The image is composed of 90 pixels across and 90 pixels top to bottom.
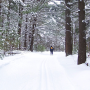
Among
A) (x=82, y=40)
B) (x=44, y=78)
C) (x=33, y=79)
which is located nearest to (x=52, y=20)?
(x=82, y=40)

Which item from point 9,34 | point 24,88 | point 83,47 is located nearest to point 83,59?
point 83,47

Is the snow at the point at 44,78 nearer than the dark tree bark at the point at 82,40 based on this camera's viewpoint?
Yes

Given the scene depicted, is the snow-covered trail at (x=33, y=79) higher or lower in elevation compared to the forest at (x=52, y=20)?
lower

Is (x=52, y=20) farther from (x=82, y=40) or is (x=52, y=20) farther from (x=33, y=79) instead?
(x=33, y=79)

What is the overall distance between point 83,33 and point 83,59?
196 centimetres

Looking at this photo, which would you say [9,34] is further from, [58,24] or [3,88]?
[3,88]

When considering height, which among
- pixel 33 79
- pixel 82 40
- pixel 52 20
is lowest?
pixel 33 79

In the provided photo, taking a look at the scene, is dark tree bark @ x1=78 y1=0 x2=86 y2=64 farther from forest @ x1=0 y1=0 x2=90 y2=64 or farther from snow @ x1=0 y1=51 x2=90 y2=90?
snow @ x1=0 y1=51 x2=90 y2=90

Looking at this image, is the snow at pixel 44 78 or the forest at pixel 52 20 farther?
the forest at pixel 52 20

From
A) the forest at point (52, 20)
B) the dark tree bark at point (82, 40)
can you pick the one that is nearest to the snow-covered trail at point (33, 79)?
the dark tree bark at point (82, 40)

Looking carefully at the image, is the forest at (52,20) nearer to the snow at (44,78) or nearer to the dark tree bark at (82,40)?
Result: the dark tree bark at (82,40)

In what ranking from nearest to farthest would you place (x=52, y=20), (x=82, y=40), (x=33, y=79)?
(x=33, y=79) → (x=82, y=40) → (x=52, y=20)

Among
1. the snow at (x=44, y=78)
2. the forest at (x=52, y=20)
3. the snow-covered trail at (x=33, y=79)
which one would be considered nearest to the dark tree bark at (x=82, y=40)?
the forest at (x=52, y=20)

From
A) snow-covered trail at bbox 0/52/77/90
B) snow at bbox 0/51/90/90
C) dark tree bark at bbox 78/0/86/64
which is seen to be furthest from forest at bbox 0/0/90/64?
snow-covered trail at bbox 0/52/77/90
